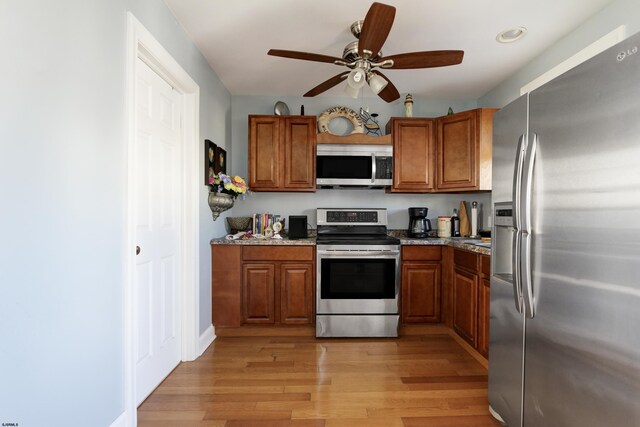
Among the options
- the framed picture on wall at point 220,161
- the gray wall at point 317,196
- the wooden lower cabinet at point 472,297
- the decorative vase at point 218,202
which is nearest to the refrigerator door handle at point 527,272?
the wooden lower cabinet at point 472,297

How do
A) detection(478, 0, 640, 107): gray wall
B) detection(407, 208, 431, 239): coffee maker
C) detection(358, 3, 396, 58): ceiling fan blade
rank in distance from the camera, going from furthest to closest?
detection(407, 208, 431, 239): coffee maker < detection(478, 0, 640, 107): gray wall < detection(358, 3, 396, 58): ceiling fan blade

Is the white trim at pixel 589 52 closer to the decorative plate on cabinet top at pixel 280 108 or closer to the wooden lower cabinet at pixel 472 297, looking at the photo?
the wooden lower cabinet at pixel 472 297

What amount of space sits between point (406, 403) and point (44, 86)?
236 cm

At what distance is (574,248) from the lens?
1.20m

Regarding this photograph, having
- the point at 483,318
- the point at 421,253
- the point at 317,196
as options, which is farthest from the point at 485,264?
the point at 317,196

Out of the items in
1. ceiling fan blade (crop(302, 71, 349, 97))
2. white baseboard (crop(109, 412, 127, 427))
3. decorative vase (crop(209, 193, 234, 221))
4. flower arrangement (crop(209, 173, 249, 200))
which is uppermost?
ceiling fan blade (crop(302, 71, 349, 97))

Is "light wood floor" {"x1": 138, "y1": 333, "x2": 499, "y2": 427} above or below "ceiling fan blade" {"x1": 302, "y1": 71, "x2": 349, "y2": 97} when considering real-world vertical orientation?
below

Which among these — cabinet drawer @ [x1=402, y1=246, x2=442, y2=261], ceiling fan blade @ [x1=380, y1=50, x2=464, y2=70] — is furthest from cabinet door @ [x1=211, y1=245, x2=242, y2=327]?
ceiling fan blade @ [x1=380, y1=50, x2=464, y2=70]

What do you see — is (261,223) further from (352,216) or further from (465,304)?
(465,304)

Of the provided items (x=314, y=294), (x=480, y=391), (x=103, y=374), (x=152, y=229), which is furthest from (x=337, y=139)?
(x=103, y=374)

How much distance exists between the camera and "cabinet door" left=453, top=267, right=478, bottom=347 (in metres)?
2.59

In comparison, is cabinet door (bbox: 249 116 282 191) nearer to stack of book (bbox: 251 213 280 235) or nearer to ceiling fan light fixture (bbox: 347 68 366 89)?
stack of book (bbox: 251 213 280 235)

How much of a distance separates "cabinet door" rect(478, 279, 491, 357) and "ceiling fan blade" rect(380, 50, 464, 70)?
1.60m

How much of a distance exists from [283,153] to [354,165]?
0.75 meters
